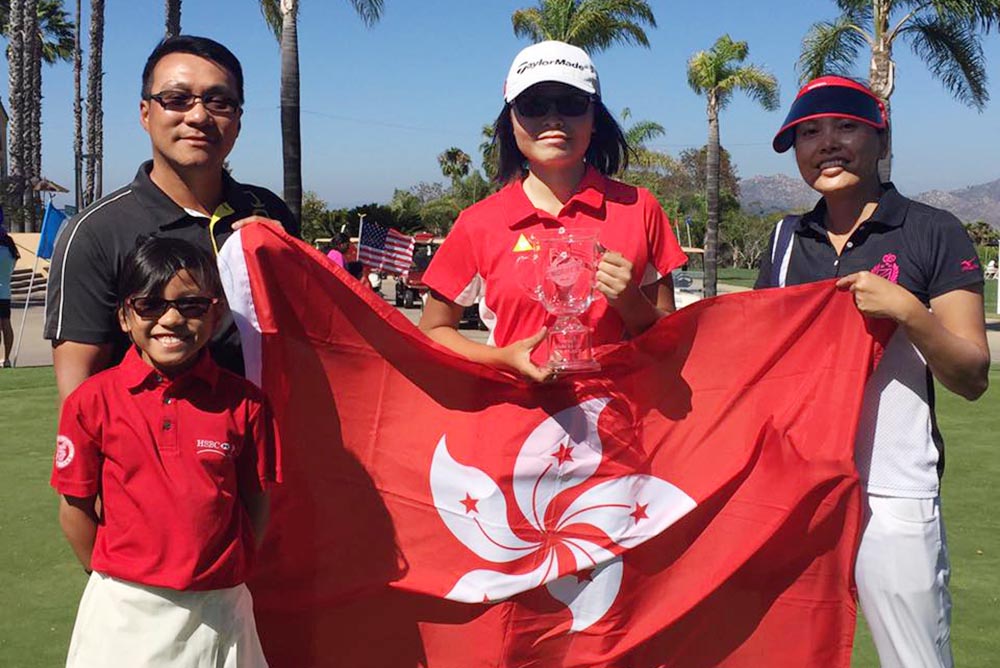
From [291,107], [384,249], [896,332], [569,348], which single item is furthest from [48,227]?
[384,249]

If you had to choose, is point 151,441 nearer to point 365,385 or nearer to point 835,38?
point 365,385

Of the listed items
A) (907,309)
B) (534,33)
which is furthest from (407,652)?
(534,33)

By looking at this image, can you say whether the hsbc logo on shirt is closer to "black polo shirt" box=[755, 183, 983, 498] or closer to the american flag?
"black polo shirt" box=[755, 183, 983, 498]

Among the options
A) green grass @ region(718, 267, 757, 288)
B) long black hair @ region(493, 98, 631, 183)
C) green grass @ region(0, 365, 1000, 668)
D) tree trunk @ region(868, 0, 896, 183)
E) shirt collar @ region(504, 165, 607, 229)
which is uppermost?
tree trunk @ region(868, 0, 896, 183)

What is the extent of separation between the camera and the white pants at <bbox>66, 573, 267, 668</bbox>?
8.05 feet

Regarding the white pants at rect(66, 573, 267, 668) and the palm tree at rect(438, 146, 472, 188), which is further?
the palm tree at rect(438, 146, 472, 188)

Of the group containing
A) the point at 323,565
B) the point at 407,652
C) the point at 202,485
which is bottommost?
the point at 407,652

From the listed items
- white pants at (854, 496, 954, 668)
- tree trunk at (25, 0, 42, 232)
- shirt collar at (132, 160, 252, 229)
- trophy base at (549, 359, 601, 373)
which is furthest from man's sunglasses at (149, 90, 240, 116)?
tree trunk at (25, 0, 42, 232)

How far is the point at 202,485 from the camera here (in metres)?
2.46

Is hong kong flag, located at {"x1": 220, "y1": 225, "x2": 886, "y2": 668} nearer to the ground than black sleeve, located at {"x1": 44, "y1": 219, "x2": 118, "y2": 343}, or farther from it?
nearer to the ground

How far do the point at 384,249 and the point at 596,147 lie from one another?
71.2 feet

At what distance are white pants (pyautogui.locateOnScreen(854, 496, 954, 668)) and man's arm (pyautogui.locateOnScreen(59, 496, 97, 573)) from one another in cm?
208

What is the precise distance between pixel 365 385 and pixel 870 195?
1667 millimetres

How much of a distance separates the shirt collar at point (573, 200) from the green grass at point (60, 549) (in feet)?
7.05
